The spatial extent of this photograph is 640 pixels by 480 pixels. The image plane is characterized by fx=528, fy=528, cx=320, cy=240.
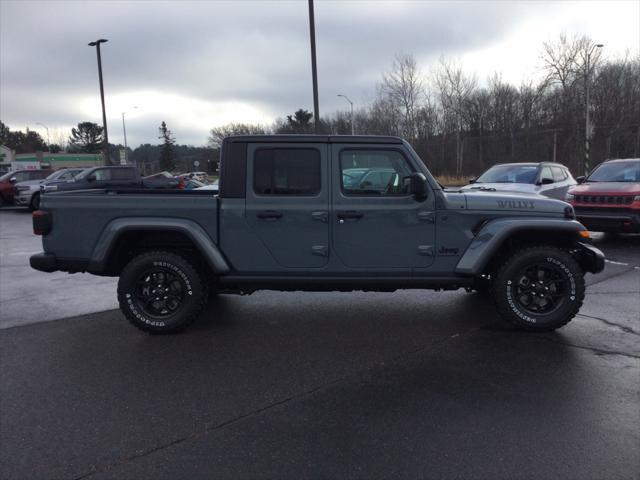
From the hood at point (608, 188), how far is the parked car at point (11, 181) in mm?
22467

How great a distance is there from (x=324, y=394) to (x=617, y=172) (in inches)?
408

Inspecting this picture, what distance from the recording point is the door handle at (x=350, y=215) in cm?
511

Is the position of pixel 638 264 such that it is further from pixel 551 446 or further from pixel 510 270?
pixel 551 446

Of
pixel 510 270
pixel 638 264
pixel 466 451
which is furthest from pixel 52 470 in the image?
pixel 638 264

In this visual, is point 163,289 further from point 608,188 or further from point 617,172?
point 617,172

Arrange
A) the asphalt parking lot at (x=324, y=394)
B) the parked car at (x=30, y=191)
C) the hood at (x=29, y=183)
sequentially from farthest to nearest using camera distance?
the hood at (x=29, y=183) → the parked car at (x=30, y=191) → the asphalt parking lot at (x=324, y=394)

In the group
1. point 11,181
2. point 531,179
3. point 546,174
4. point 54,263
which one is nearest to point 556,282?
point 54,263

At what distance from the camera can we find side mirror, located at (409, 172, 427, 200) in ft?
16.1

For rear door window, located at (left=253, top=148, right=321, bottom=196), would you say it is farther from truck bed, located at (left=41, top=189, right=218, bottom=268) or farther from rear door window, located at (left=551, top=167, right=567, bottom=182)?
rear door window, located at (left=551, top=167, right=567, bottom=182)

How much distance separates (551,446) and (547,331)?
2.36 m

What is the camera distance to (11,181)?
23.5 meters

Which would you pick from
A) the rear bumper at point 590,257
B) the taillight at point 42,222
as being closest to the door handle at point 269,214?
the taillight at point 42,222

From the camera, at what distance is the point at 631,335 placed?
5.10 m

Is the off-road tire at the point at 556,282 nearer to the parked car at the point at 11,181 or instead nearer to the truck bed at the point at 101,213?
the truck bed at the point at 101,213
